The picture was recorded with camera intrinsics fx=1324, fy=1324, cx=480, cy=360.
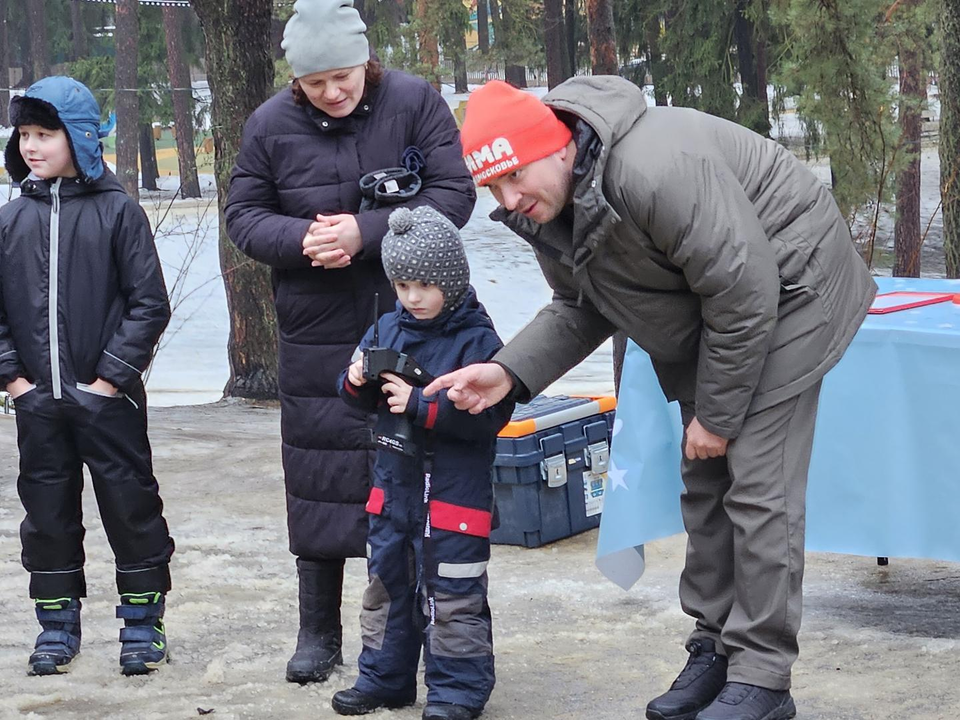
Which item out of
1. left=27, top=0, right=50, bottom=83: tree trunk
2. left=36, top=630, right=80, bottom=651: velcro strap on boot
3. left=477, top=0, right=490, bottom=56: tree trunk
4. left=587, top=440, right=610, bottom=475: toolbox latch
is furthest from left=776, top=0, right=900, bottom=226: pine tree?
left=27, top=0, right=50, bottom=83: tree trunk

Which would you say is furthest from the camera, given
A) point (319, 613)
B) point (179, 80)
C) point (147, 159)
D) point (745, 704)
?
point (147, 159)

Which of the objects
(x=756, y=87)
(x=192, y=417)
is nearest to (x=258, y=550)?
(x=192, y=417)

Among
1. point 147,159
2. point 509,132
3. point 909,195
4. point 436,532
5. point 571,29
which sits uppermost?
point 571,29

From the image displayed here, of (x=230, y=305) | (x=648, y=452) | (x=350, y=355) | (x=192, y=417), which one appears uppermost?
(x=350, y=355)

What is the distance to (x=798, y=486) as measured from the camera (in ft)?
9.61

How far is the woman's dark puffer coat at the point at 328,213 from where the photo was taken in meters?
3.43

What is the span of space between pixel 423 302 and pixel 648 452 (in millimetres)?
1089

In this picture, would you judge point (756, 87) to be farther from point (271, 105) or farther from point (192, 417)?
point (271, 105)

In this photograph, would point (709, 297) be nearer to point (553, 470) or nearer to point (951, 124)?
point (553, 470)

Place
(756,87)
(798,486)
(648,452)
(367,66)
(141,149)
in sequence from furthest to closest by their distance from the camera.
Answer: (141,149), (756,87), (648,452), (367,66), (798,486)

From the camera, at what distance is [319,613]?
359 centimetres

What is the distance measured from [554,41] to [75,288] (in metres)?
→ 22.3

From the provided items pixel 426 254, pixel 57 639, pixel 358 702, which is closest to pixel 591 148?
pixel 426 254

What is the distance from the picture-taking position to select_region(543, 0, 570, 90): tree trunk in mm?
24656
